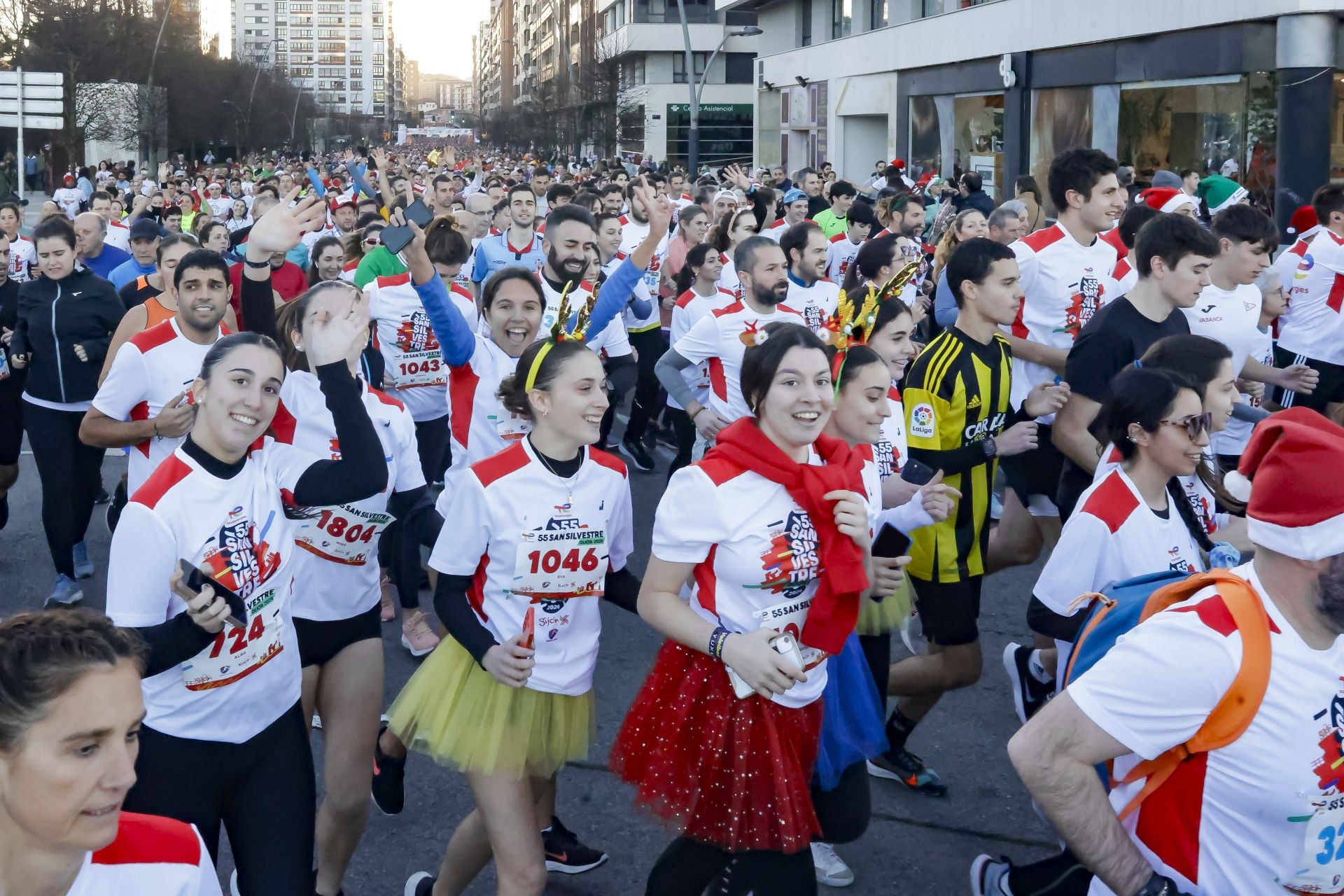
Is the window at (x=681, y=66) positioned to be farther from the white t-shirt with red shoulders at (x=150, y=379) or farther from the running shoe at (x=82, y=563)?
the white t-shirt with red shoulders at (x=150, y=379)

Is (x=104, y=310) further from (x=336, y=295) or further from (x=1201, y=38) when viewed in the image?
(x=1201, y=38)

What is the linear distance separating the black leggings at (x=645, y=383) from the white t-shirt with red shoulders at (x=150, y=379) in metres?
5.63

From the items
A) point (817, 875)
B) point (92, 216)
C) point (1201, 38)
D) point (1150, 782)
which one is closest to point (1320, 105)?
point (1201, 38)

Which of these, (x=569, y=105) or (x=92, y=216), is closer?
(x=92, y=216)

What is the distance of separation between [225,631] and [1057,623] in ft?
7.70

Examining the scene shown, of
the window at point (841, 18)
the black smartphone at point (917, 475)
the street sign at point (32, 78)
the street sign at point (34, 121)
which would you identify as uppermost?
the window at point (841, 18)

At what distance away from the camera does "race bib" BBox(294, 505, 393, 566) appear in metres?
4.36

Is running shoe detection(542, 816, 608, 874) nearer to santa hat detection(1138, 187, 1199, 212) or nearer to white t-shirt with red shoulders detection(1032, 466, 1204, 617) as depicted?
white t-shirt with red shoulders detection(1032, 466, 1204, 617)

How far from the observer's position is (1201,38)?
21.5 meters

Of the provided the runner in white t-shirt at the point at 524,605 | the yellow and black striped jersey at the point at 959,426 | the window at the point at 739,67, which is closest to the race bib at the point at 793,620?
the runner in white t-shirt at the point at 524,605

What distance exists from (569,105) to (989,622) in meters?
65.8

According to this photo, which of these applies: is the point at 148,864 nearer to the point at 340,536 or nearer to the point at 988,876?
the point at 340,536

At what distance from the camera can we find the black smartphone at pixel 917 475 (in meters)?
4.62

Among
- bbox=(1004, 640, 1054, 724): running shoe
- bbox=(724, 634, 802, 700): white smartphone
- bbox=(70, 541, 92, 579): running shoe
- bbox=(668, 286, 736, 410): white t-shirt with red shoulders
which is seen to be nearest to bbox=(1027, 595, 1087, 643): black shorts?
bbox=(1004, 640, 1054, 724): running shoe
